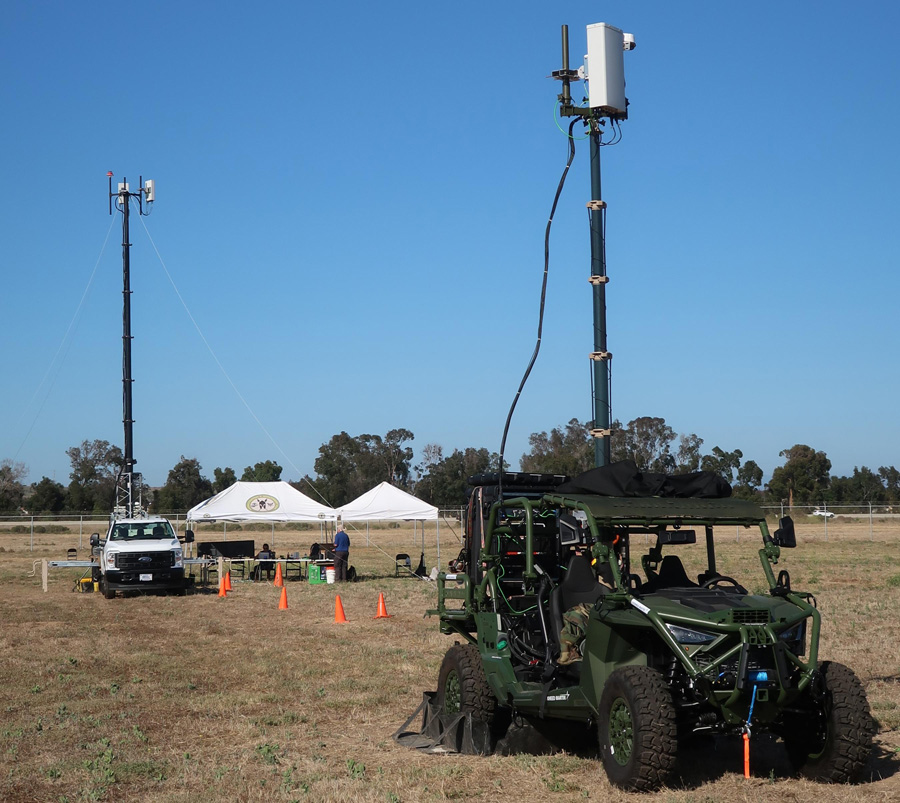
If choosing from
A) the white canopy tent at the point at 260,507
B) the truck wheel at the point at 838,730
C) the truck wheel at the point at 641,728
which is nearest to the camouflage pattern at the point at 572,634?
the truck wheel at the point at 641,728

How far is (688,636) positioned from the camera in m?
7.01

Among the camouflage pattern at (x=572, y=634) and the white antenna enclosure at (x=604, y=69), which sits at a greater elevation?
the white antenna enclosure at (x=604, y=69)

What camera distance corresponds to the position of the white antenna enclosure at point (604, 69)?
1052 cm

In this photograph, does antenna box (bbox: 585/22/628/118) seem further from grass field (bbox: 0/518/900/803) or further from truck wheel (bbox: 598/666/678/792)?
truck wheel (bbox: 598/666/678/792)

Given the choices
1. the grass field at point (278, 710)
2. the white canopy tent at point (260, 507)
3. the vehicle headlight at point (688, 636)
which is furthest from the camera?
the white canopy tent at point (260, 507)

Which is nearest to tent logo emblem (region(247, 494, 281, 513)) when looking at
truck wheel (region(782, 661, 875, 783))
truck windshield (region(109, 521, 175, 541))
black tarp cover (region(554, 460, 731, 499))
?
truck windshield (region(109, 521, 175, 541))

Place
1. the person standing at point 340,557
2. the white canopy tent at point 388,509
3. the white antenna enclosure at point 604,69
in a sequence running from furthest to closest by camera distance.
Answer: the white canopy tent at point 388,509 < the person standing at point 340,557 < the white antenna enclosure at point 604,69

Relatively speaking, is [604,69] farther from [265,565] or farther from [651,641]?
[265,565]

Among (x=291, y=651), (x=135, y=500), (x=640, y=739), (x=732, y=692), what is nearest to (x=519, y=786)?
(x=640, y=739)

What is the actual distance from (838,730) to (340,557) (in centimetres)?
2248

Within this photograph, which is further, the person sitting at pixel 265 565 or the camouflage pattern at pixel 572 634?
the person sitting at pixel 265 565

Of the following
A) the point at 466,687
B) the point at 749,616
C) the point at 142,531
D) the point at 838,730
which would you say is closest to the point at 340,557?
the point at 142,531

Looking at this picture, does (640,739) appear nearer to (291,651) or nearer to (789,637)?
(789,637)

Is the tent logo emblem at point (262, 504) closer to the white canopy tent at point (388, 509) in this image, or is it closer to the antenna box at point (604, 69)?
the white canopy tent at point (388, 509)
